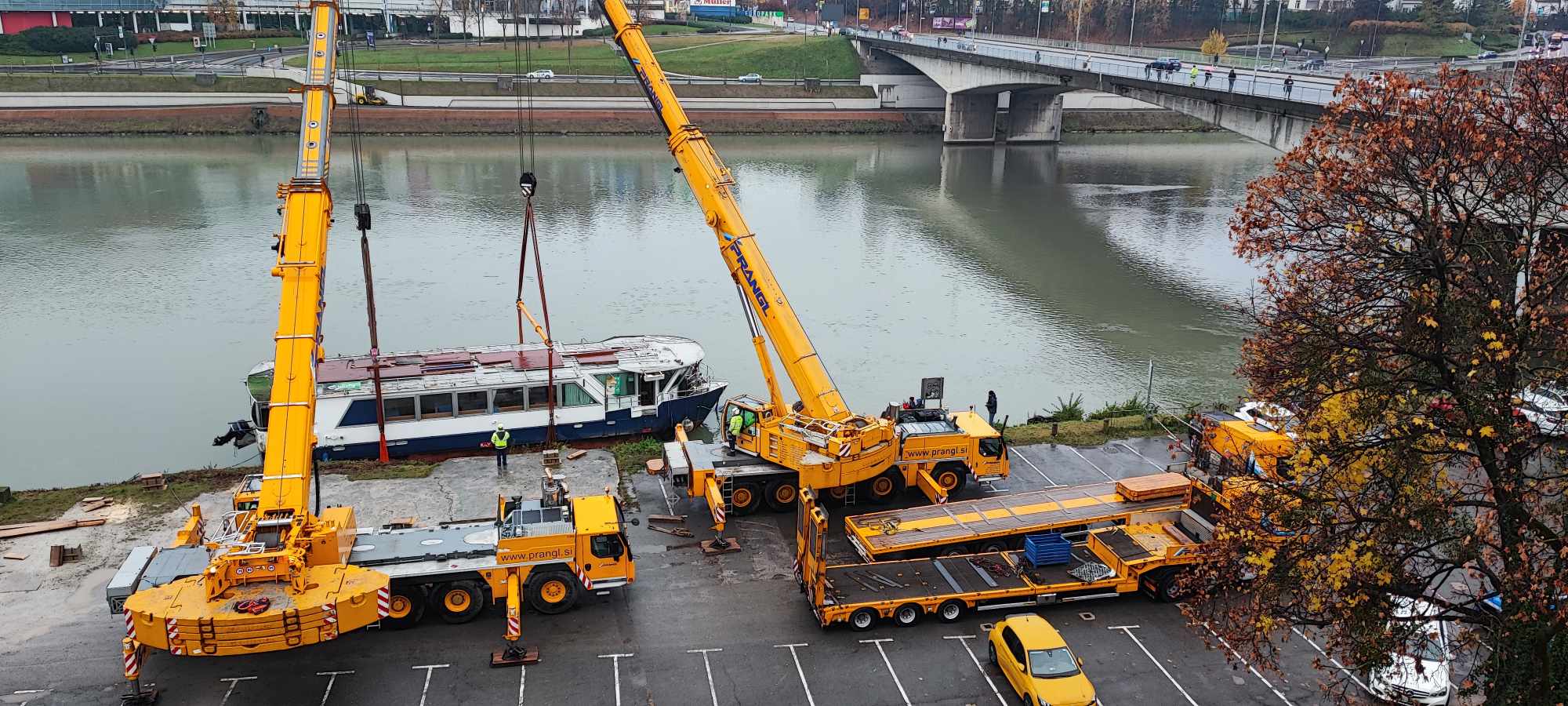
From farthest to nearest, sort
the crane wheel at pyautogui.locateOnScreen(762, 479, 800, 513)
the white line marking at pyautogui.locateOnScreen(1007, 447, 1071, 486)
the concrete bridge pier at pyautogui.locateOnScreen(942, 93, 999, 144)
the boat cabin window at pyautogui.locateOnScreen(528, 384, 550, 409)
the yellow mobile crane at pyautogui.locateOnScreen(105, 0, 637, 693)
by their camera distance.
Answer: the concrete bridge pier at pyautogui.locateOnScreen(942, 93, 999, 144) < the boat cabin window at pyautogui.locateOnScreen(528, 384, 550, 409) < the white line marking at pyautogui.locateOnScreen(1007, 447, 1071, 486) < the crane wheel at pyautogui.locateOnScreen(762, 479, 800, 513) < the yellow mobile crane at pyautogui.locateOnScreen(105, 0, 637, 693)

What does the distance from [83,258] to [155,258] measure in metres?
3.15

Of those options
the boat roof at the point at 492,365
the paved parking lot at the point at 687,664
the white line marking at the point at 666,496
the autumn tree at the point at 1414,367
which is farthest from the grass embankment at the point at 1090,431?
the autumn tree at the point at 1414,367

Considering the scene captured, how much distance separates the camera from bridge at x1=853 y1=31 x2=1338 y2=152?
54.4 m

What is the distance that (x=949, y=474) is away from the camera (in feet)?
82.5

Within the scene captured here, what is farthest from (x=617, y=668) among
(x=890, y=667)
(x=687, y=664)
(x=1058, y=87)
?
(x=1058, y=87)

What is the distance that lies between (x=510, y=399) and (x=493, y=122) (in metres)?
76.3

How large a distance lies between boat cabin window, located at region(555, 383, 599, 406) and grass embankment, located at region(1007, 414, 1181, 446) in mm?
11877

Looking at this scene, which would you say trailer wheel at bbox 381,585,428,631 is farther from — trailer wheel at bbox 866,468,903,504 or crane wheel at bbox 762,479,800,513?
trailer wheel at bbox 866,468,903,504

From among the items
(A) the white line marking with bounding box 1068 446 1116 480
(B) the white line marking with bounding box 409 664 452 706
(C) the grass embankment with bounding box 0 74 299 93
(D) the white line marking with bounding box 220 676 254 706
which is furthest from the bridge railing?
(C) the grass embankment with bounding box 0 74 299 93

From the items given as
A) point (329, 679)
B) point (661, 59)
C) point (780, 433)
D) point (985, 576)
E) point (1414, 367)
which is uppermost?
point (661, 59)

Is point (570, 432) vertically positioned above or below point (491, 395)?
below

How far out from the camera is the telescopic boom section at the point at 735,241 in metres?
23.8

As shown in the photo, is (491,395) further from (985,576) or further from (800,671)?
(985,576)

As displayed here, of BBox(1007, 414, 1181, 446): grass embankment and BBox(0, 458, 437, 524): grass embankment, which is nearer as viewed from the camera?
BBox(0, 458, 437, 524): grass embankment
